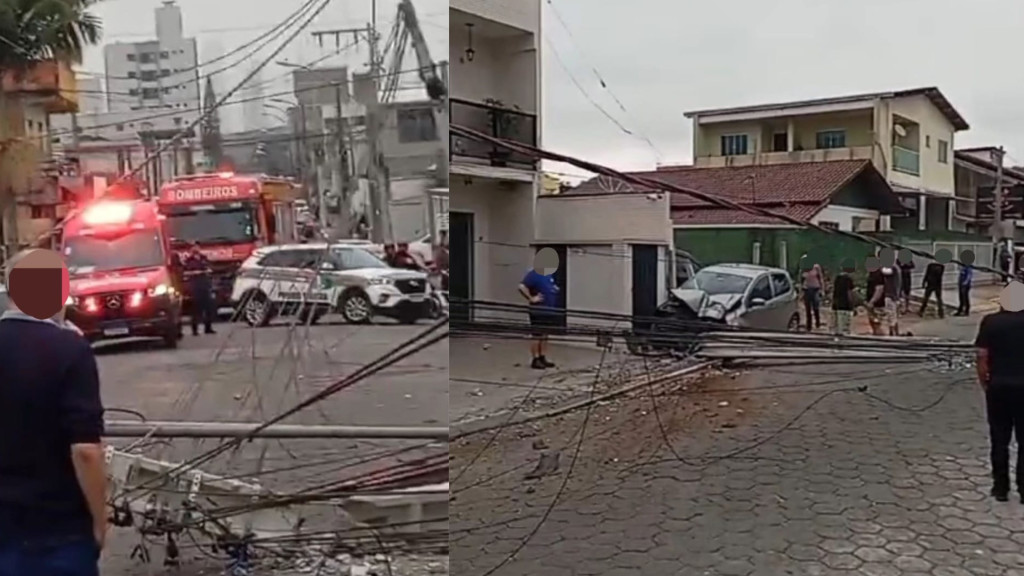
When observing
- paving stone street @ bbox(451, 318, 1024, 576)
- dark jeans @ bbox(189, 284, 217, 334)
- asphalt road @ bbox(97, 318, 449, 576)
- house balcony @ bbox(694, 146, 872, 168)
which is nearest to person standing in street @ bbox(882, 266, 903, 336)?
paving stone street @ bbox(451, 318, 1024, 576)

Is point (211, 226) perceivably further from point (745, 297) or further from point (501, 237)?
point (745, 297)

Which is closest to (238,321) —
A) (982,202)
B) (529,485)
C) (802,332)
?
(529,485)

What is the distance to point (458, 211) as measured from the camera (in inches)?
68.6

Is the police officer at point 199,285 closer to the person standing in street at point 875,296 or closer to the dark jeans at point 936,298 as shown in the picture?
the person standing in street at point 875,296

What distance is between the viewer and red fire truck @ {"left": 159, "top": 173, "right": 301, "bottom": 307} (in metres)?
1.52

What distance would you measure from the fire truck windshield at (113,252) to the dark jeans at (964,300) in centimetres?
187

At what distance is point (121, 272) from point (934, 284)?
1.91m

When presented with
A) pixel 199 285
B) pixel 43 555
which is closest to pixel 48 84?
pixel 199 285

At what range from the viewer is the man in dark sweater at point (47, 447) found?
1281 millimetres

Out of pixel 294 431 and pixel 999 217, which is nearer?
pixel 294 431

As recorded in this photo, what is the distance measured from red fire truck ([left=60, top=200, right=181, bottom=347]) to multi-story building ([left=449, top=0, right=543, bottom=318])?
0.55 m

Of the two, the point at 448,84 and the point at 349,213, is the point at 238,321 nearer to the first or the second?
the point at 349,213

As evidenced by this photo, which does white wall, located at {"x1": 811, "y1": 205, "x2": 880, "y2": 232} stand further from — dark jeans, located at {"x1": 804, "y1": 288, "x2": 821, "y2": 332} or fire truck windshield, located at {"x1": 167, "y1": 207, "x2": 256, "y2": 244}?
fire truck windshield, located at {"x1": 167, "y1": 207, "x2": 256, "y2": 244}

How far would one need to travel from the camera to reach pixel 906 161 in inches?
85.8
